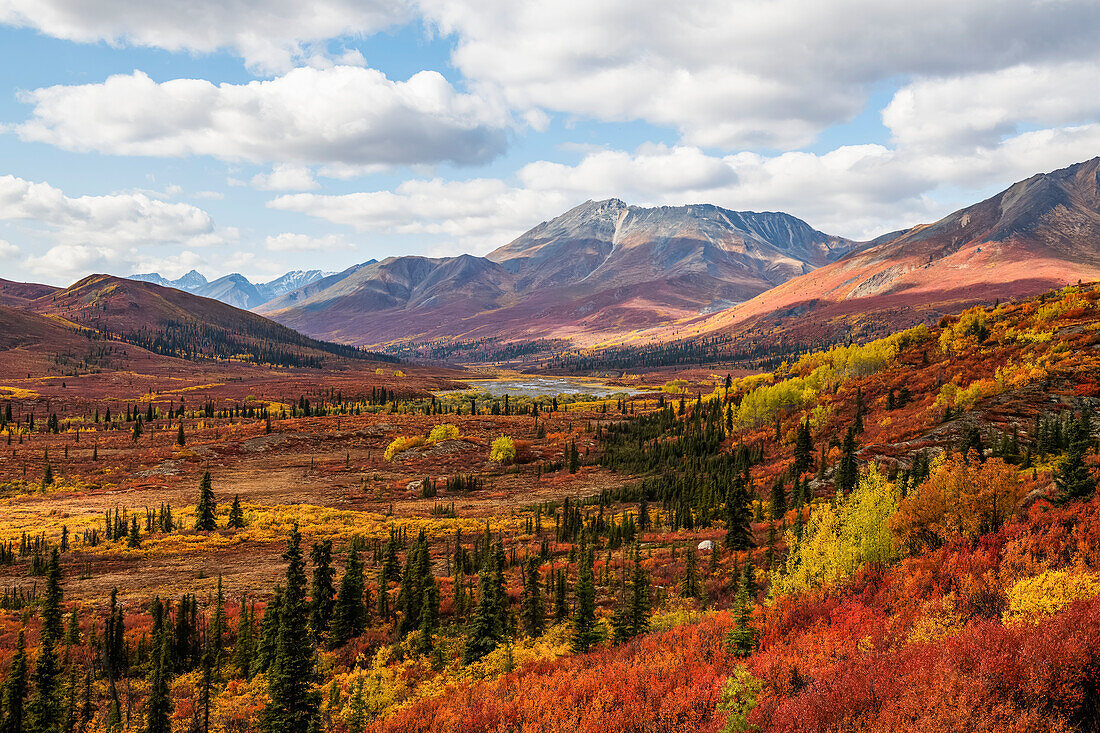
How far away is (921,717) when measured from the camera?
10461mm

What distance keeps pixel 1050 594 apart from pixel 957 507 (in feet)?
32.2

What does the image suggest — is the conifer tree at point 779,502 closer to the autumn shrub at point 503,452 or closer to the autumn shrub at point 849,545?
the autumn shrub at point 849,545

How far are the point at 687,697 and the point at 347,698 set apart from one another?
18.7m

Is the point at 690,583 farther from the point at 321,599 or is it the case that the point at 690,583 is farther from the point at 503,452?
the point at 503,452

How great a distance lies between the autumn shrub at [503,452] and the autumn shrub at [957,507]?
291ft

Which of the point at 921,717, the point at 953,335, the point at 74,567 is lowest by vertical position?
the point at 74,567

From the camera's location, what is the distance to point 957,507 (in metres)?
23.1

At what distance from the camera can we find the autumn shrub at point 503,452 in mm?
109250

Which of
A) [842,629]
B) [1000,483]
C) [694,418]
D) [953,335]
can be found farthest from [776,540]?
[694,418]

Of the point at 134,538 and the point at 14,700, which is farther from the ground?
the point at 14,700

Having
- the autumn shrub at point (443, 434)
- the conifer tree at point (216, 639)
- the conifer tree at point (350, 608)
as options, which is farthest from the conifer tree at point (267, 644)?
the autumn shrub at point (443, 434)

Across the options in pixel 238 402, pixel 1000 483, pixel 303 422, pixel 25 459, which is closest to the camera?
pixel 1000 483

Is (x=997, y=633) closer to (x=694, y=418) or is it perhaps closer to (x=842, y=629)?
(x=842, y=629)

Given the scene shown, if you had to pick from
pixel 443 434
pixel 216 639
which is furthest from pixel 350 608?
pixel 443 434
